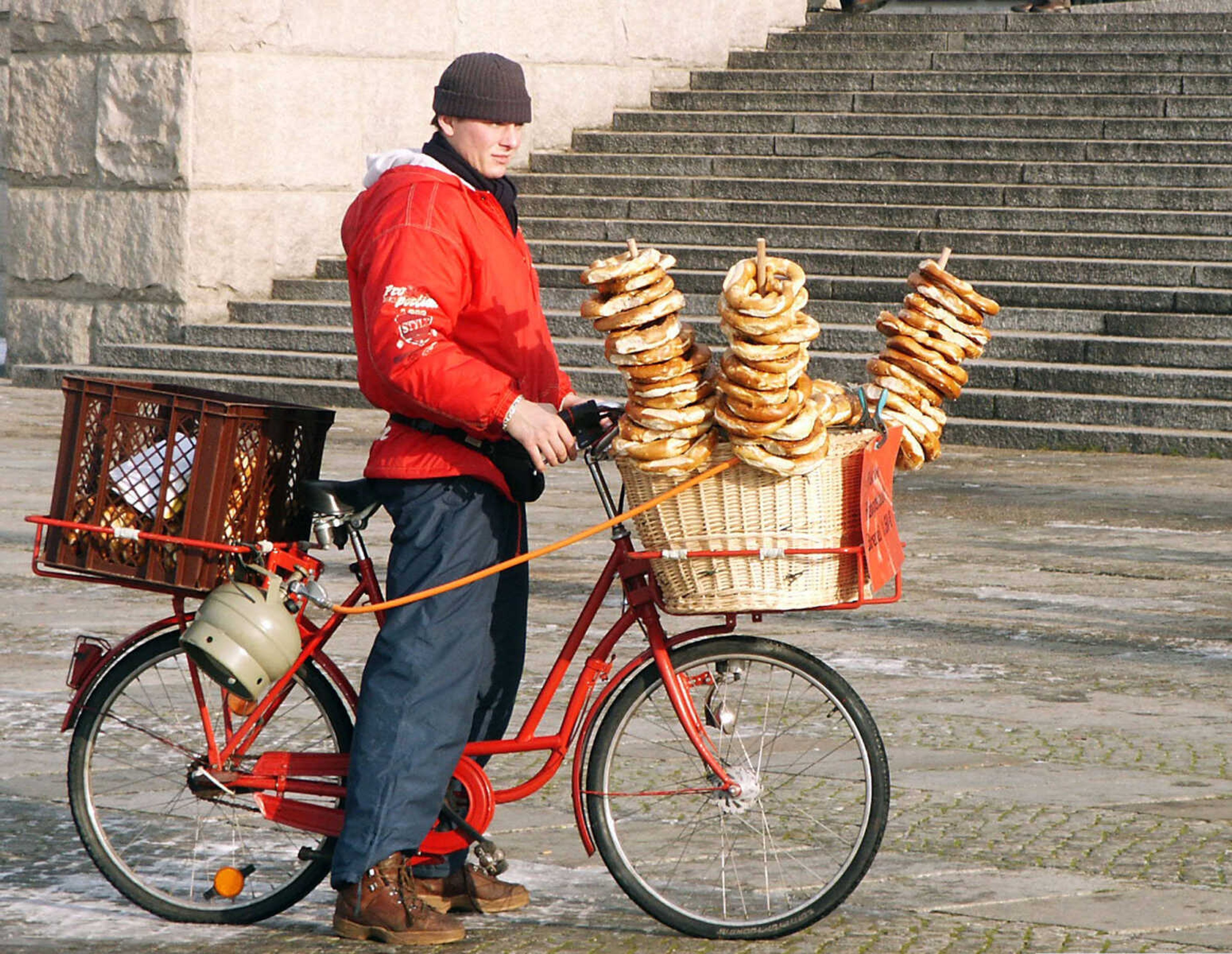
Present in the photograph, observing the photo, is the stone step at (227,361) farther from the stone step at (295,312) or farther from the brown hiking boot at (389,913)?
the brown hiking boot at (389,913)

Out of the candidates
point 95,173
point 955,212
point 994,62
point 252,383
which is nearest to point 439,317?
point 252,383

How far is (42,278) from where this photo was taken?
55.2ft

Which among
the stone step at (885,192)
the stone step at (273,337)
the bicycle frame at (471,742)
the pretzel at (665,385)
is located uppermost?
the stone step at (885,192)

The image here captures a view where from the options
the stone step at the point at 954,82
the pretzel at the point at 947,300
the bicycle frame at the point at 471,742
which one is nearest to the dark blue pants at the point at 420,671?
the bicycle frame at the point at 471,742

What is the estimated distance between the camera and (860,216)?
15875 millimetres

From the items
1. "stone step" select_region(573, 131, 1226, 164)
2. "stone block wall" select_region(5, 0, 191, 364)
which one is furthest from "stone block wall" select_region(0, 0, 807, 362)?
"stone step" select_region(573, 131, 1226, 164)

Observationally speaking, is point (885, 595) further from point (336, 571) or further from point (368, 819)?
point (368, 819)

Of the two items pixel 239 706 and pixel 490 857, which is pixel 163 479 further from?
pixel 490 857

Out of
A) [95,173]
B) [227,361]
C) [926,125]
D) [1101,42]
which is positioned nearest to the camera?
[227,361]

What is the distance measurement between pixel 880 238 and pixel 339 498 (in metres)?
11.7

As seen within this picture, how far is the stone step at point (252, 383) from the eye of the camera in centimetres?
1493

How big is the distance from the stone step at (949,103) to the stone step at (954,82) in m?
0.08

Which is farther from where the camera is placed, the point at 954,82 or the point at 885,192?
the point at 954,82

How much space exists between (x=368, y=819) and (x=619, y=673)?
1.90ft
